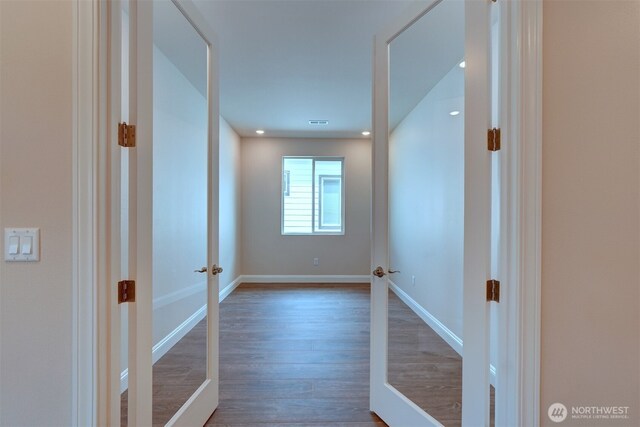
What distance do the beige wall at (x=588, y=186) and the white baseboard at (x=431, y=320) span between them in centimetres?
67

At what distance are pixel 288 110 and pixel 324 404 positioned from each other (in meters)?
3.41

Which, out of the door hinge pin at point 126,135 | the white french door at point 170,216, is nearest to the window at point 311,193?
the white french door at point 170,216

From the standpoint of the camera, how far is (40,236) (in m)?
1.02

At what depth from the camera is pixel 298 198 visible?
5504mm

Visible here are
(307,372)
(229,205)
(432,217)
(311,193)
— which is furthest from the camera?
(311,193)

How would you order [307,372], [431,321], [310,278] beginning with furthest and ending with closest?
[310,278] → [431,321] → [307,372]

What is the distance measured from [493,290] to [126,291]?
1.45 m

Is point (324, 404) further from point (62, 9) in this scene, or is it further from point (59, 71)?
point (62, 9)

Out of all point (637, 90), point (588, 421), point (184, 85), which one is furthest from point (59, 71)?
point (588, 421)

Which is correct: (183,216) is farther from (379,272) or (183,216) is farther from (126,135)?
(379,272)

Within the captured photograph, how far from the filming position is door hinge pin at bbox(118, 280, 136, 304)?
1.09 metres

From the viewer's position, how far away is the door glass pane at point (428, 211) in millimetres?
1758

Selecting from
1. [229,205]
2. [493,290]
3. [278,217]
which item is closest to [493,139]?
[493,290]

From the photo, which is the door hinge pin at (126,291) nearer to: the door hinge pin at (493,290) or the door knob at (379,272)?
the door knob at (379,272)
